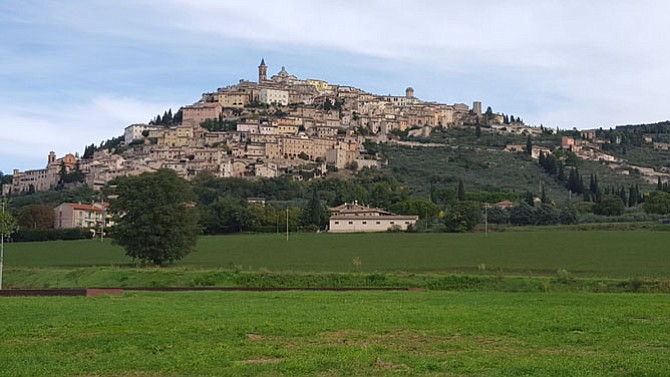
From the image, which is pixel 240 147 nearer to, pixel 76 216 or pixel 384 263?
pixel 76 216

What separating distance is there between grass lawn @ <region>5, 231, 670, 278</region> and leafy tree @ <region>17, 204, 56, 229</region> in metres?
23.9

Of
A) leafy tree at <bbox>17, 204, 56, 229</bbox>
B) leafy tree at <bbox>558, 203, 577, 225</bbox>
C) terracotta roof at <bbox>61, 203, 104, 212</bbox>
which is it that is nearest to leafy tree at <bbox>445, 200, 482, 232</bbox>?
leafy tree at <bbox>558, 203, 577, 225</bbox>

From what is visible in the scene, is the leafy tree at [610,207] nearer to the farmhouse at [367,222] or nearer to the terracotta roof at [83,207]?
the farmhouse at [367,222]

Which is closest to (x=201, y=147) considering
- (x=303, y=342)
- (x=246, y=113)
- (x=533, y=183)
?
(x=246, y=113)

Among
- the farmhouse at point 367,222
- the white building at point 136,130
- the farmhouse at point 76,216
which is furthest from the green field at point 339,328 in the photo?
the white building at point 136,130

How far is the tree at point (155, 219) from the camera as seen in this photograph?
48.4 meters

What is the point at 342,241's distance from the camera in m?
71.0

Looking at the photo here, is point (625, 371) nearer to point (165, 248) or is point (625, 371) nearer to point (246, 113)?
point (165, 248)

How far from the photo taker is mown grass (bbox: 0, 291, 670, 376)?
11.5m

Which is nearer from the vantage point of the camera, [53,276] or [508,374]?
[508,374]

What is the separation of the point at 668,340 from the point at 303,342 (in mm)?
6110

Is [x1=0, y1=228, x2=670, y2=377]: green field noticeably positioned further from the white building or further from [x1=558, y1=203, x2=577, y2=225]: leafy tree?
the white building

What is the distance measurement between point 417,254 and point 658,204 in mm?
53482

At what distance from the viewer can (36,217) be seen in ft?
325
